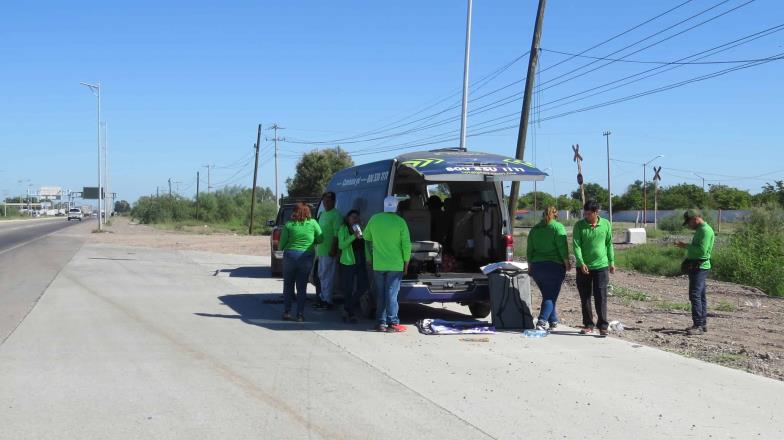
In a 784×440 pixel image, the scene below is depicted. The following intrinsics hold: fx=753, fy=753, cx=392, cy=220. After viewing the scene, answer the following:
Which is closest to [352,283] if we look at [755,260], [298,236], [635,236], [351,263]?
[351,263]

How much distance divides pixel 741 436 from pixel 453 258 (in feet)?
20.9

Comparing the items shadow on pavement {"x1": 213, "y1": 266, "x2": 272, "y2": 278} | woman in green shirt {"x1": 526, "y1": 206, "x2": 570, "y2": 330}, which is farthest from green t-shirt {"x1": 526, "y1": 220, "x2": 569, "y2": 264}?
shadow on pavement {"x1": 213, "y1": 266, "x2": 272, "y2": 278}

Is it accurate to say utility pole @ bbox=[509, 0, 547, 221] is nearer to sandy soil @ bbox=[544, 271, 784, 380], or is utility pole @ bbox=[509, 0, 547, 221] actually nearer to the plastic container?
sandy soil @ bbox=[544, 271, 784, 380]

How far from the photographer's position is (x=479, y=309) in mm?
11570

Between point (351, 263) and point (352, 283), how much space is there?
302mm

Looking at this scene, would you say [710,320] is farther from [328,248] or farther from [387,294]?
[328,248]

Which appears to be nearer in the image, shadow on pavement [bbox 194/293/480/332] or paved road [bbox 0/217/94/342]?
shadow on pavement [bbox 194/293/480/332]

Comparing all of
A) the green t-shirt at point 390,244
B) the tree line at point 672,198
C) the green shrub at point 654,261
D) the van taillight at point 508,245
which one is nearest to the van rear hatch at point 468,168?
the green t-shirt at point 390,244

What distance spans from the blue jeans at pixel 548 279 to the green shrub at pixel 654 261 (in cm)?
1094

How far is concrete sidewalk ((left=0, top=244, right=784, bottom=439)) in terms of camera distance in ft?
18.8

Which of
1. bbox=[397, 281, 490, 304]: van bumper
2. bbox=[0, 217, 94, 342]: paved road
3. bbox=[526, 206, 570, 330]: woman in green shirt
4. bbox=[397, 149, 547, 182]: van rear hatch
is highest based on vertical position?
bbox=[397, 149, 547, 182]: van rear hatch

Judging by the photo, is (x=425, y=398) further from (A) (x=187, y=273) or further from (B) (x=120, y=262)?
(B) (x=120, y=262)

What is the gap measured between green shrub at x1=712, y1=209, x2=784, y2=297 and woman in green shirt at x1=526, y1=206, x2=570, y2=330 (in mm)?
8847

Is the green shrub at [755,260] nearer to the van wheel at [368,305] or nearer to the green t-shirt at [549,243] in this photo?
the green t-shirt at [549,243]
